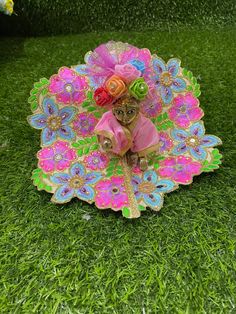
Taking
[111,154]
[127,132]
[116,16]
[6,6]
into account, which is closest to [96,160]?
[111,154]

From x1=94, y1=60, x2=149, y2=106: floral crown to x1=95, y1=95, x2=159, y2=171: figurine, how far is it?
0.11 feet

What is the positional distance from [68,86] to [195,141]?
1.40 ft

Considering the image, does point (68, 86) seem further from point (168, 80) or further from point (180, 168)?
point (180, 168)

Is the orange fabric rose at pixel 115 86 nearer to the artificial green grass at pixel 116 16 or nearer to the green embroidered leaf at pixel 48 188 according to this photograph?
the green embroidered leaf at pixel 48 188

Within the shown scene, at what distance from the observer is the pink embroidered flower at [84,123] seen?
1.16 metres

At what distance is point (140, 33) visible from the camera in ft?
7.03

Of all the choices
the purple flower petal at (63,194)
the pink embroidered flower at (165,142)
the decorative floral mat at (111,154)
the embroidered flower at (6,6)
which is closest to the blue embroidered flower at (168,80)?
the decorative floral mat at (111,154)

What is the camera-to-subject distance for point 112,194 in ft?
3.23

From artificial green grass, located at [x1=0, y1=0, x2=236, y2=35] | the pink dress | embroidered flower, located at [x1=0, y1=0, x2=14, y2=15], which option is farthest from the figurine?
artificial green grass, located at [x1=0, y1=0, x2=236, y2=35]

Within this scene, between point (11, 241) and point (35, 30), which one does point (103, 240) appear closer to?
point (11, 241)

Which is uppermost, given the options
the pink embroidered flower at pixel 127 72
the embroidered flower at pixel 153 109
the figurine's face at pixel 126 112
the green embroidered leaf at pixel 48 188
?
the pink embroidered flower at pixel 127 72

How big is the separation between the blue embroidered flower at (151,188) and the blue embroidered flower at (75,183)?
0.37 ft

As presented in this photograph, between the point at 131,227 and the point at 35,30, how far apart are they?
164 centimetres

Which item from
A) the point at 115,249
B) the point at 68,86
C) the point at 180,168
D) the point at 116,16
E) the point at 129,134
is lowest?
the point at 115,249
